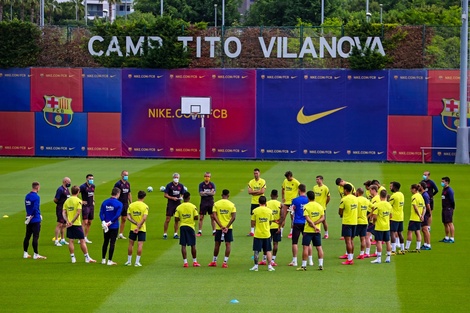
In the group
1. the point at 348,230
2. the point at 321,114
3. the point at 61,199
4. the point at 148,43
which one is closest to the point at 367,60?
the point at 321,114

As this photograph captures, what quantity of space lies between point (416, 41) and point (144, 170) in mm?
17994

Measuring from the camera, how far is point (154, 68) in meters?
57.6

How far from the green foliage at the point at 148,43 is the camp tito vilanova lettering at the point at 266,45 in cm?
17

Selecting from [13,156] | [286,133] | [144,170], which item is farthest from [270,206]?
[13,156]

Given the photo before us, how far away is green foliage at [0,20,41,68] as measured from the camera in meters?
58.7

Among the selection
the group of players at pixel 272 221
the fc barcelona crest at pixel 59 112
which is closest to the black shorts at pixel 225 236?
the group of players at pixel 272 221

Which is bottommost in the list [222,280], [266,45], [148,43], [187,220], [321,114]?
[222,280]

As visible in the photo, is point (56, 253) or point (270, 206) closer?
point (270, 206)

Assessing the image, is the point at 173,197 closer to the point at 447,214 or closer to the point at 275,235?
the point at 275,235

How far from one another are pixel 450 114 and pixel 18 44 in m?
25.7

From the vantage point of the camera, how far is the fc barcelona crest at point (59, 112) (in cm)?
5784

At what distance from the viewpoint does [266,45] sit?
57469 mm

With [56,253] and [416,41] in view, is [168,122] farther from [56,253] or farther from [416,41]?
[56,253]

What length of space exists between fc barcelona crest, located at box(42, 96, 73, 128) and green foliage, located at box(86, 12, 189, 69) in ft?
10.6
